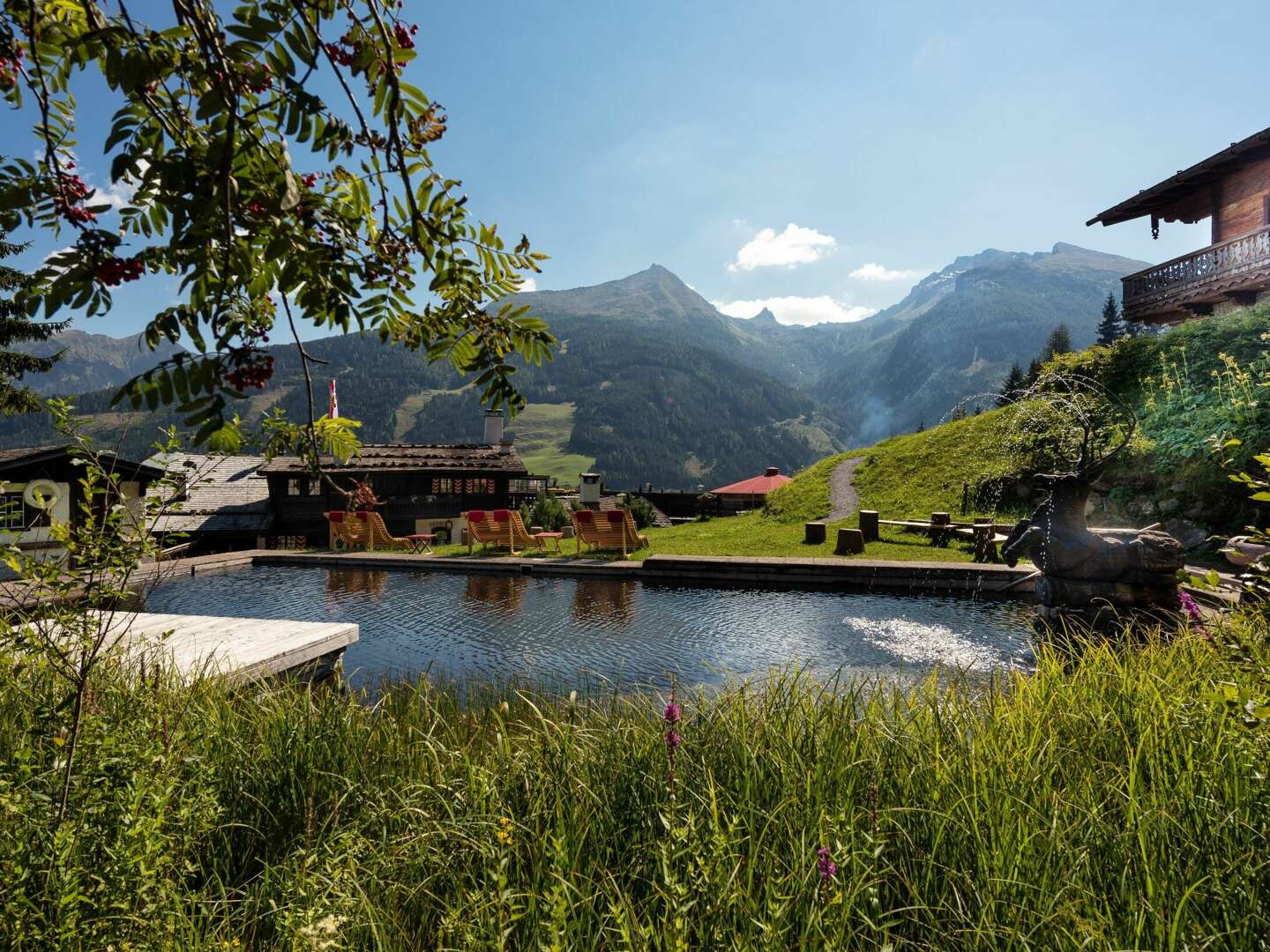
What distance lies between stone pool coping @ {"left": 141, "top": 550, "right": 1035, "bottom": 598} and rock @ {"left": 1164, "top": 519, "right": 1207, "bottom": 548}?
4.67 meters

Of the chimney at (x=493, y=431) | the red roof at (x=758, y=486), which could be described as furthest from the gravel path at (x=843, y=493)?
the chimney at (x=493, y=431)

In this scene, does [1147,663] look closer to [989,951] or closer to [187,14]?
[989,951]

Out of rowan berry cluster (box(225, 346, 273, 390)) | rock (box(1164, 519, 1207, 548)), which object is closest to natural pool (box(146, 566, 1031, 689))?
rowan berry cluster (box(225, 346, 273, 390))

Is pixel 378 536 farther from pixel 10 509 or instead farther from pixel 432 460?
pixel 10 509

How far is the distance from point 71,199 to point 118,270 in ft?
0.97

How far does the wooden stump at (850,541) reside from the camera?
14.1 m

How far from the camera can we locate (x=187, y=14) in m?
1.59

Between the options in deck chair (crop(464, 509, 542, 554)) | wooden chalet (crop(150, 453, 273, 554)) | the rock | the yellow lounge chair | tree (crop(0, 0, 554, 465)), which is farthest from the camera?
wooden chalet (crop(150, 453, 273, 554))

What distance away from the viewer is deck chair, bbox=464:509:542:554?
53.6 feet

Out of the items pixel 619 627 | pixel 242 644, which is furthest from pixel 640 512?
pixel 242 644

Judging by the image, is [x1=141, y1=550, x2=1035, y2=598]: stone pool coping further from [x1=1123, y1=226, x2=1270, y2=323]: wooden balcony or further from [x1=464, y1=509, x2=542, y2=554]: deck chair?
[x1=1123, y1=226, x2=1270, y2=323]: wooden balcony

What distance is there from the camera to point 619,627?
917cm

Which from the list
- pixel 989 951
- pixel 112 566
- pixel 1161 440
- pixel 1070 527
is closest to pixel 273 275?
pixel 112 566

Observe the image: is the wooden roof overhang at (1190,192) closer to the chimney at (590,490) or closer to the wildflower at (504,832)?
the chimney at (590,490)
